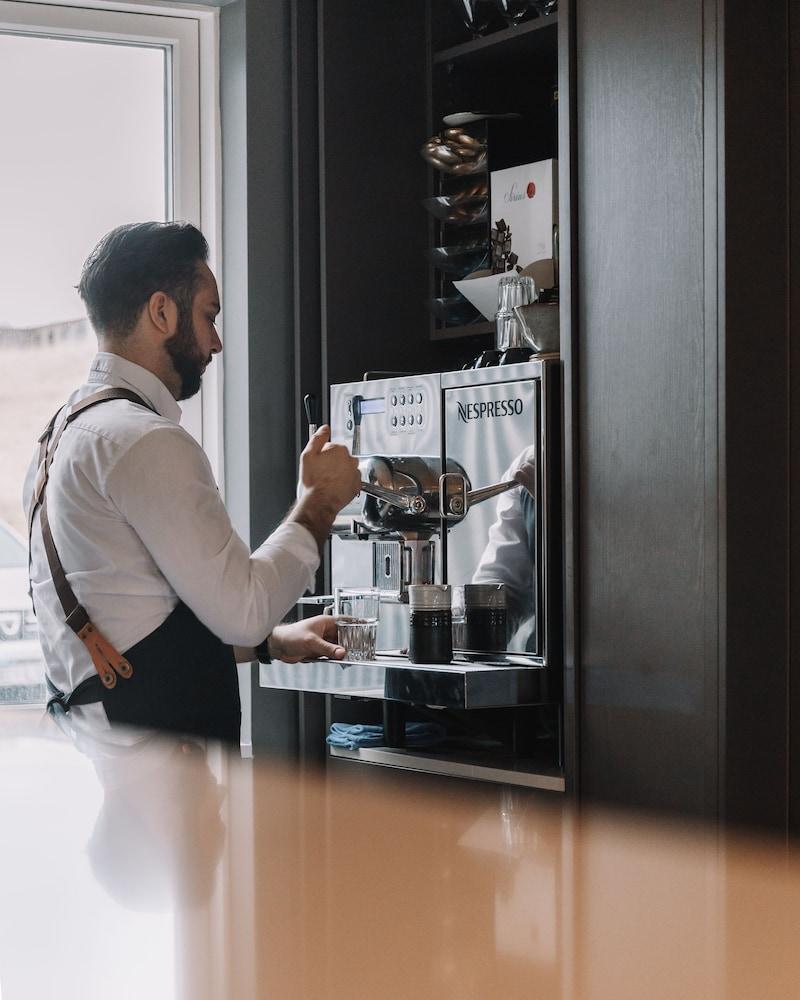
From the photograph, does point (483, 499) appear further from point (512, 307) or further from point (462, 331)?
point (462, 331)

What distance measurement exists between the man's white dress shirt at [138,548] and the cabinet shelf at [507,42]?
114 centimetres

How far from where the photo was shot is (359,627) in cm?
200

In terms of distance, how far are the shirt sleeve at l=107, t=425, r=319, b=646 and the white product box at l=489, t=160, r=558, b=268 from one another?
981mm

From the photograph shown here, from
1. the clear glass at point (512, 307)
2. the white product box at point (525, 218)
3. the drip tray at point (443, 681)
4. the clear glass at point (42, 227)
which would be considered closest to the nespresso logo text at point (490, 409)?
the clear glass at point (512, 307)

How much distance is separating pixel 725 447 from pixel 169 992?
1618mm

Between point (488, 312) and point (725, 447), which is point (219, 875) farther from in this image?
point (488, 312)

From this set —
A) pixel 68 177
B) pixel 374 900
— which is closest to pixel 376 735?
pixel 68 177

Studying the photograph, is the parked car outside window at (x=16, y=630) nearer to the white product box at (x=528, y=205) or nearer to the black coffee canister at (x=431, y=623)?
the black coffee canister at (x=431, y=623)

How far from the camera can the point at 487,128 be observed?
2.43 meters

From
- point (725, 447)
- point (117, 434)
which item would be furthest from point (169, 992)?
point (725, 447)

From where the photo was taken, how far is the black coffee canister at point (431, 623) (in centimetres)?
192

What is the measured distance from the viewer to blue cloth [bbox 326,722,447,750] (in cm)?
221

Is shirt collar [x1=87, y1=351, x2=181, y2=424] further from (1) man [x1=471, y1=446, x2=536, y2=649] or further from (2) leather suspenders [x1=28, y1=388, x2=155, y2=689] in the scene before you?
(1) man [x1=471, y1=446, x2=536, y2=649]

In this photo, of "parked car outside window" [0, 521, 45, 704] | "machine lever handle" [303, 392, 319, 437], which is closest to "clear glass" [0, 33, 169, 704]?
"parked car outside window" [0, 521, 45, 704]
